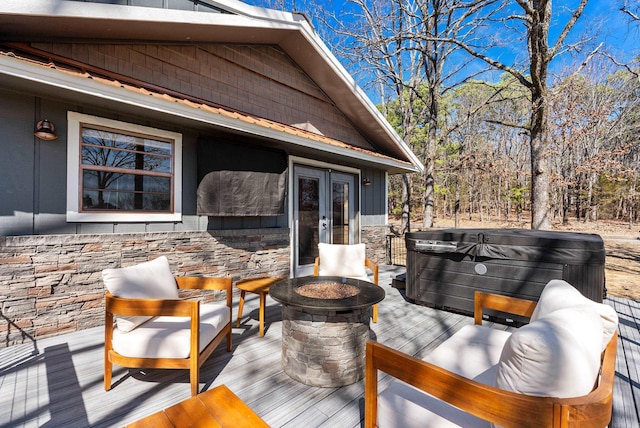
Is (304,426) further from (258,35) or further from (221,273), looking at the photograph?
(258,35)

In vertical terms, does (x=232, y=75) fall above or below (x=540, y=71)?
below

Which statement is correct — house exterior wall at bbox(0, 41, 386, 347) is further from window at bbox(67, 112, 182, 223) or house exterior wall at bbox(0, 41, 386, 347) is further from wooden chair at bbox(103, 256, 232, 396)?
wooden chair at bbox(103, 256, 232, 396)

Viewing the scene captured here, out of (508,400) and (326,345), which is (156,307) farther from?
(508,400)

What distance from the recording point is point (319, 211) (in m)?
6.14

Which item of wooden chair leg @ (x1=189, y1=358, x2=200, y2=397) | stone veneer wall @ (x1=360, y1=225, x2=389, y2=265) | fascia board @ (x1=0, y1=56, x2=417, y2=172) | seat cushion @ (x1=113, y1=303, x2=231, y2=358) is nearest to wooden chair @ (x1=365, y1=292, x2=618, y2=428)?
wooden chair leg @ (x1=189, y1=358, x2=200, y2=397)

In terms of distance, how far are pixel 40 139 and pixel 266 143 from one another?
279 cm

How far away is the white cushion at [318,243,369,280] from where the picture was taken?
4141 millimetres

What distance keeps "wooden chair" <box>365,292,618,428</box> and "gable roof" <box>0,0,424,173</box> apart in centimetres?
363

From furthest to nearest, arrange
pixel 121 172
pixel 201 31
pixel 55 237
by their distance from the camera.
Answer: pixel 201 31, pixel 121 172, pixel 55 237

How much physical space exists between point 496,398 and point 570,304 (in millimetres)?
823

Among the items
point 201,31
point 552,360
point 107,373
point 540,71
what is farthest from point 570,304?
point 540,71

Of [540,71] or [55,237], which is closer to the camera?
[55,237]

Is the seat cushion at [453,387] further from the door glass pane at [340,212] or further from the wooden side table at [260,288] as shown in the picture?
the door glass pane at [340,212]

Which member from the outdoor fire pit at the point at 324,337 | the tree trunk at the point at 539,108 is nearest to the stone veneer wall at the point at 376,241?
the tree trunk at the point at 539,108
